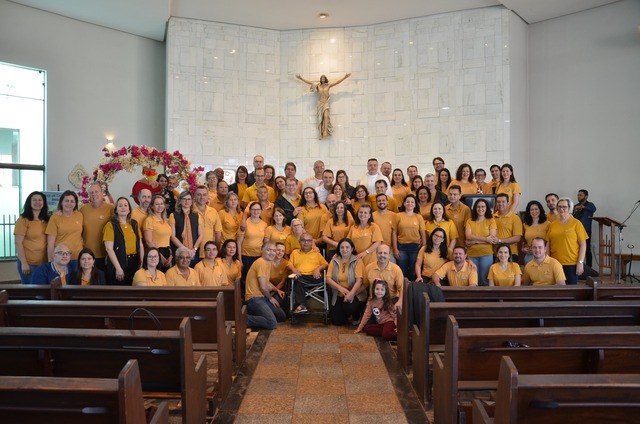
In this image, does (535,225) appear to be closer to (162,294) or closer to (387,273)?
(387,273)

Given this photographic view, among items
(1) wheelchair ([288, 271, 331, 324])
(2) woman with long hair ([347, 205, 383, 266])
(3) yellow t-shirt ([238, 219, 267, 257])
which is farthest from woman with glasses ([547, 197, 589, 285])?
(3) yellow t-shirt ([238, 219, 267, 257])

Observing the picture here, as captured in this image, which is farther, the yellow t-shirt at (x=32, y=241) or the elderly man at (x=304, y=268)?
the elderly man at (x=304, y=268)

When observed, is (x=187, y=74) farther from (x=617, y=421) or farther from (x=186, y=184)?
(x=617, y=421)

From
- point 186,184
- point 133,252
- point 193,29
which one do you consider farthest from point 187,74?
point 133,252

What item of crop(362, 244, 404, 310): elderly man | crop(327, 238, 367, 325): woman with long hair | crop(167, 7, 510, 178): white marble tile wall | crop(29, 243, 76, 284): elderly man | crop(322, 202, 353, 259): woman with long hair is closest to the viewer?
crop(29, 243, 76, 284): elderly man

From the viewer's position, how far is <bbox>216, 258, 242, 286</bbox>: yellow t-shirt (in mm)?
6018

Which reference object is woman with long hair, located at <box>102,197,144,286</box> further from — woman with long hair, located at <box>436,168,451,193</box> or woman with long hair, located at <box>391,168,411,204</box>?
woman with long hair, located at <box>436,168,451,193</box>

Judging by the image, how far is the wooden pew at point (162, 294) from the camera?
13.7ft

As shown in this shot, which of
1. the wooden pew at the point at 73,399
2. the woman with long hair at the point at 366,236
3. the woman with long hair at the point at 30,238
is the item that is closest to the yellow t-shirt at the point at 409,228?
the woman with long hair at the point at 366,236

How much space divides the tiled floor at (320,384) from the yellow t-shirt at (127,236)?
5.56 ft

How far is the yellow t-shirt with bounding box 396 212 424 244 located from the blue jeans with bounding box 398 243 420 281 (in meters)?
0.06

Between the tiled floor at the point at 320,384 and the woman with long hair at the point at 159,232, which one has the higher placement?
the woman with long hair at the point at 159,232

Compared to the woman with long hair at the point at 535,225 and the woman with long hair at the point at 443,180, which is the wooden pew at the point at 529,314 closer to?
the woman with long hair at the point at 535,225

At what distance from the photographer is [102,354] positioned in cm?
270
